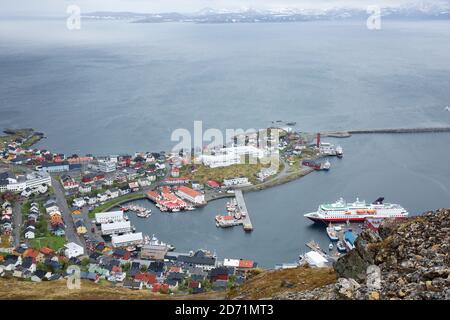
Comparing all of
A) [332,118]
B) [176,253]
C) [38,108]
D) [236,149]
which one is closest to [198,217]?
[176,253]

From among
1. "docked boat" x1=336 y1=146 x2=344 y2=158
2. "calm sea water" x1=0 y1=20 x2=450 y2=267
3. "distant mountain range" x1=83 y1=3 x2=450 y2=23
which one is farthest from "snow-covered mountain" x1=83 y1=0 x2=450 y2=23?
"docked boat" x1=336 y1=146 x2=344 y2=158

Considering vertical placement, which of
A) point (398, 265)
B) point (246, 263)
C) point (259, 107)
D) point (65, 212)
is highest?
point (398, 265)

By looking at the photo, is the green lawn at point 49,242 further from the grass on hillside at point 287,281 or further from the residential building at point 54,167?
the grass on hillside at point 287,281

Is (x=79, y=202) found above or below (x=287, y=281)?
below

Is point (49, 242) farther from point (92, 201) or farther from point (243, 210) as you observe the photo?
point (243, 210)

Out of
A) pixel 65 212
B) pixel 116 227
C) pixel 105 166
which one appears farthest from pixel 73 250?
pixel 105 166

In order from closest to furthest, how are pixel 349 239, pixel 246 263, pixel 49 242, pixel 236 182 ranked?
1. pixel 246 263
2. pixel 49 242
3. pixel 349 239
4. pixel 236 182

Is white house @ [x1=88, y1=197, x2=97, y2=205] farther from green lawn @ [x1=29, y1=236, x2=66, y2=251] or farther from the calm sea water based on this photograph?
green lawn @ [x1=29, y1=236, x2=66, y2=251]
